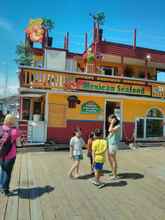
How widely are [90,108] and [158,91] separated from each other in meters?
4.38

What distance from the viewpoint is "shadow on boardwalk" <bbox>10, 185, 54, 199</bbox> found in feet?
18.2

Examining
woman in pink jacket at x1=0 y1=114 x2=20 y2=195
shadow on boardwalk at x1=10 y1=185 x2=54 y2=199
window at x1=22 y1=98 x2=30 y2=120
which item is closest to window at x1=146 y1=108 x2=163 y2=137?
window at x1=22 y1=98 x2=30 y2=120

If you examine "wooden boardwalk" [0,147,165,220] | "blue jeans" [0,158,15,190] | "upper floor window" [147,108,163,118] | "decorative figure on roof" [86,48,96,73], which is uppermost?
"decorative figure on roof" [86,48,96,73]

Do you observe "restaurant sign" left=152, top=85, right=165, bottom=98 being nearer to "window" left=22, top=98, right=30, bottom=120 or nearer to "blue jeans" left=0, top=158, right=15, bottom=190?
"window" left=22, top=98, right=30, bottom=120

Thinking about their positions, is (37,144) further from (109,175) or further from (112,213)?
(112,213)

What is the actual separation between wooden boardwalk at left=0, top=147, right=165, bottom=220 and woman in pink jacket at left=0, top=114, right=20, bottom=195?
0.35 m

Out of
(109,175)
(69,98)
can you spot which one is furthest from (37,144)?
(109,175)

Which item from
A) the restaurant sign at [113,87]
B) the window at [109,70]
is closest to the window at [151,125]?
the restaurant sign at [113,87]

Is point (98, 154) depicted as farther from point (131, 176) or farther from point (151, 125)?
point (151, 125)

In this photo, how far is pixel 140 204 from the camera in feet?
17.2

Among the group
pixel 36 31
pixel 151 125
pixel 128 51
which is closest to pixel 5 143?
pixel 151 125

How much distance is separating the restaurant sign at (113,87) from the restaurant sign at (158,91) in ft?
1.12

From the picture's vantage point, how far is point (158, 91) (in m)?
15.1

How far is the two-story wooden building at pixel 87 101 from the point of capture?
12695 millimetres
